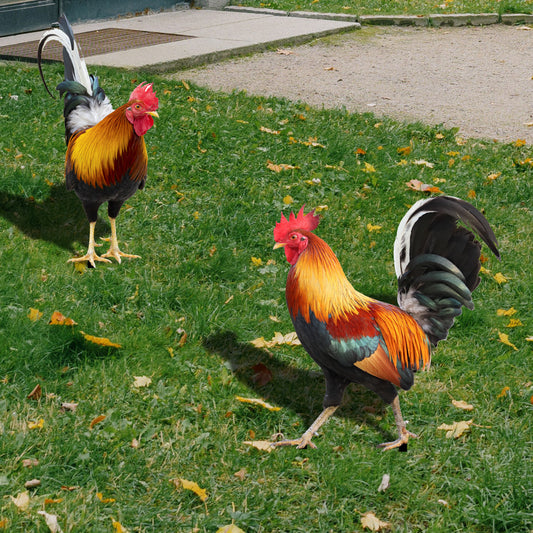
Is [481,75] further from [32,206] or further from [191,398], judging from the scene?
[191,398]

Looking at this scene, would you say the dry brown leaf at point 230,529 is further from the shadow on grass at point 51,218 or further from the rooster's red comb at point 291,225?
the shadow on grass at point 51,218

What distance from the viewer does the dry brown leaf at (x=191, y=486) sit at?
10.3 feet

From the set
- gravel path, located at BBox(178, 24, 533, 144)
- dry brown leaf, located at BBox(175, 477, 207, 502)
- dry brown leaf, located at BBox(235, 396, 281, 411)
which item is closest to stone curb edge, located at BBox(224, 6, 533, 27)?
gravel path, located at BBox(178, 24, 533, 144)

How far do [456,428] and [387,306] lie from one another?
731mm

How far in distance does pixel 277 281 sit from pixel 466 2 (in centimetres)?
1216

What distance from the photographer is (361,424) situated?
12.1 ft

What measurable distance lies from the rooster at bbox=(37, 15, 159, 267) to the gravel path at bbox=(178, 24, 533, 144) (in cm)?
405

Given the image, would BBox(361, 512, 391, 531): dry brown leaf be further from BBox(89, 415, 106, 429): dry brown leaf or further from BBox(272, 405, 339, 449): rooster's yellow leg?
BBox(89, 415, 106, 429): dry brown leaf

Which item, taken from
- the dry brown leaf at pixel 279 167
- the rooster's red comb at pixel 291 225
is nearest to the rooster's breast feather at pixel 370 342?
the rooster's red comb at pixel 291 225

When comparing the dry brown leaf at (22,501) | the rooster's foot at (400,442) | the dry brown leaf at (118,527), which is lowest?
the rooster's foot at (400,442)

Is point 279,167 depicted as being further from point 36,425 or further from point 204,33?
point 204,33

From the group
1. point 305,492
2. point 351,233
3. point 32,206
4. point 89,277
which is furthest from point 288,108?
point 305,492

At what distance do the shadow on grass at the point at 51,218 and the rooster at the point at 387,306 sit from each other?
2520mm

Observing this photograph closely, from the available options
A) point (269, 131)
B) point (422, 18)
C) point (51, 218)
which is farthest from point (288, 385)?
point (422, 18)
